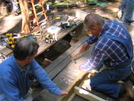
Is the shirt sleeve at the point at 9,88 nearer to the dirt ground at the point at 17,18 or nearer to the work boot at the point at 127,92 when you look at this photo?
the work boot at the point at 127,92

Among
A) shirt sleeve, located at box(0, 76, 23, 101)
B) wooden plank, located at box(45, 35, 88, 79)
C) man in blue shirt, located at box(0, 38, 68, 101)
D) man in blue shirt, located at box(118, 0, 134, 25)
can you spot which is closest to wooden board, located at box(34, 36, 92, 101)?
wooden plank, located at box(45, 35, 88, 79)

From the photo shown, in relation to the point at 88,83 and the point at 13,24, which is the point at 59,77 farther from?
the point at 13,24

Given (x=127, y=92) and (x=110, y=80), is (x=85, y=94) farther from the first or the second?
(x=127, y=92)

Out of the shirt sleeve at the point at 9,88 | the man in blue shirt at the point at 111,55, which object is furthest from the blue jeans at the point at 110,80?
the shirt sleeve at the point at 9,88

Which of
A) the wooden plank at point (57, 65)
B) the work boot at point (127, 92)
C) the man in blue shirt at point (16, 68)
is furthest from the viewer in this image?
the wooden plank at point (57, 65)

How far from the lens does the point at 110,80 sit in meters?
2.42

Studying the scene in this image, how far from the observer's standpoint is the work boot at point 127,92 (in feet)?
6.88

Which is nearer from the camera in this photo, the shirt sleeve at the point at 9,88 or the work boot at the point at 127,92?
the shirt sleeve at the point at 9,88

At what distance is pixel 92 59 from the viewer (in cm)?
218

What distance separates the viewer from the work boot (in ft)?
6.88

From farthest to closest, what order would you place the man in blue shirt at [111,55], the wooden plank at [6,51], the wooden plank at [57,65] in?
the wooden plank at [6,51] < the wooden plank at [57,65] < the man in blue shirt at [111,55]

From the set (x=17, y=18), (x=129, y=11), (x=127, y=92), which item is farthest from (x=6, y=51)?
(x=17, y=18)

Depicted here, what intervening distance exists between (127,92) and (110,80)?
331 mm

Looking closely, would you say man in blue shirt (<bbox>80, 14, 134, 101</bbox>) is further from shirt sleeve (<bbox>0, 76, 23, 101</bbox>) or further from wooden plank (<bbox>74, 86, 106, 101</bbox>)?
shirt sleeve (<bbox>0, 76, 23, 101</bbox>)
